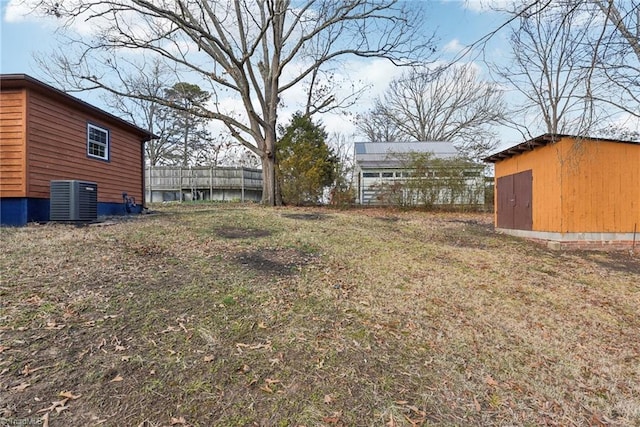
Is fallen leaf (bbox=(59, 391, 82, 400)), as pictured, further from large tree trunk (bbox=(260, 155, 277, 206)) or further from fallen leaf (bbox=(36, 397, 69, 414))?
large tree trunk (bbox=(260, 155, 277, 206))

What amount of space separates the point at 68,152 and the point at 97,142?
1.21 meters

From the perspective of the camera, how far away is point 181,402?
194cm

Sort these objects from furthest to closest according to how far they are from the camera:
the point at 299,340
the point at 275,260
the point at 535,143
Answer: the point at 535,143, the point at 275,260, the point at 299,340

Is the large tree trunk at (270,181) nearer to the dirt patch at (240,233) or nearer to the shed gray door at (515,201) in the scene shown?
the dirt patch at (240,233)

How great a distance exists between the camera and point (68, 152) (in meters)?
7.54

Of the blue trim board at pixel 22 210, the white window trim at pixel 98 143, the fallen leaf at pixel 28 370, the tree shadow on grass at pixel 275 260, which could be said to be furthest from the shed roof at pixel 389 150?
the fallen leaf at pixel 28 370

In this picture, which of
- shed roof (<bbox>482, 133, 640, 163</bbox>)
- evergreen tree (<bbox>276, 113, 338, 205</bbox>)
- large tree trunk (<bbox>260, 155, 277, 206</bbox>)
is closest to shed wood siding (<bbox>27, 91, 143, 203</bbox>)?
large tree trunk (<bbox>260, 155, 277, 206</bbox>)

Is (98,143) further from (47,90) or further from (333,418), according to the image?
(333,418)

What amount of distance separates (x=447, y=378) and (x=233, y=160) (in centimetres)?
2266

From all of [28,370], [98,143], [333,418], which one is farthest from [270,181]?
[333,418]

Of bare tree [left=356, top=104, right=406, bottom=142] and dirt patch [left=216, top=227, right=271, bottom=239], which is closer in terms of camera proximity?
dirt patch [left=216, top=227, right=271, bottom=239]

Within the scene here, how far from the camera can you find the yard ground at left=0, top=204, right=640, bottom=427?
6.45 ft

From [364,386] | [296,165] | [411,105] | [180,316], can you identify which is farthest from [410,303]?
[411,105]

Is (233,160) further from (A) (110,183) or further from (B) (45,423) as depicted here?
(B) (45,423)
